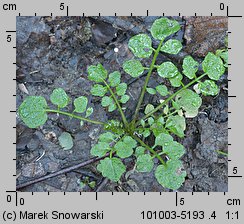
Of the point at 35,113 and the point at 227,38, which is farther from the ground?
the point at 227,38

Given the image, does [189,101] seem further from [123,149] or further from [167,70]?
[123,149]

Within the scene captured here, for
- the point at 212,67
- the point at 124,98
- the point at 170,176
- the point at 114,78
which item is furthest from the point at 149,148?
the point at 212,67

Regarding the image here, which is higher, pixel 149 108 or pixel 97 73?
pixel 97 73

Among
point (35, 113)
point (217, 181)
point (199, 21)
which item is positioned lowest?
point (217, 181)

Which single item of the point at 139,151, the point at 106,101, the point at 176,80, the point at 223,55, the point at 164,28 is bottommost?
the point at 139,151

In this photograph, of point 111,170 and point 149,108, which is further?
point 149,108

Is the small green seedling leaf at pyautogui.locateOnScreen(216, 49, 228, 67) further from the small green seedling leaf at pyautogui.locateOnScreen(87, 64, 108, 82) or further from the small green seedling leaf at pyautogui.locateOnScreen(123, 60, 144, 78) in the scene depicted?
the small green seedling leaf at pyautogui.locateOnScreen(87, 64, 108, 82)

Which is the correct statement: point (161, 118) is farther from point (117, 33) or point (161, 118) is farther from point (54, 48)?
point (54, 48)

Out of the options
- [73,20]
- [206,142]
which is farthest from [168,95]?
[73,20]

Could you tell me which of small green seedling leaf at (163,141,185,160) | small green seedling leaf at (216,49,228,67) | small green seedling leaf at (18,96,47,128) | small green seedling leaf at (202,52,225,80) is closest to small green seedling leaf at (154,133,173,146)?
small green seedling leaf at (163,141,185,160)
